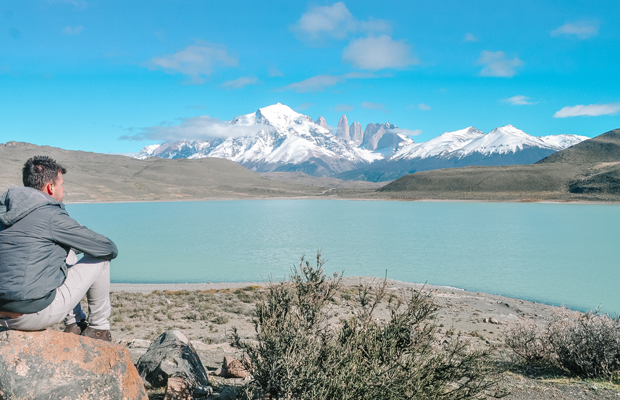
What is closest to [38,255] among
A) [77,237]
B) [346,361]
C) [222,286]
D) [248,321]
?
[77,237]

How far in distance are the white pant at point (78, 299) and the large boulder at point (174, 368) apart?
0.82 m

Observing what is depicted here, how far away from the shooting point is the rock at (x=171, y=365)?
386 cm

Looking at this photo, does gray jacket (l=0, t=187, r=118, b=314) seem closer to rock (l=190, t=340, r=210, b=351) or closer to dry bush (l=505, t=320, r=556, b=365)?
rock (l=190, t=340, r=210, b=351)

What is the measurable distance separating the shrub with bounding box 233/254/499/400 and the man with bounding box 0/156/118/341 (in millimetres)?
1375

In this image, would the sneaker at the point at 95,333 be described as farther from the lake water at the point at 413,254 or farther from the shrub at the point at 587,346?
the lake water at the point at 413,254

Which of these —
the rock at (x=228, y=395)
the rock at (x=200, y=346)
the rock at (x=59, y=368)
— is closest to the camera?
the rock at (x=59, y=368)

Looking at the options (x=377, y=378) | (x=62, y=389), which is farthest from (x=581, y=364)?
(x=62, y=389)

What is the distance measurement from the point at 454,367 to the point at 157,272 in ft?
68.5

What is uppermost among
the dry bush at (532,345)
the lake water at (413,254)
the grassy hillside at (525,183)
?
the grassy hillside at (525,183)

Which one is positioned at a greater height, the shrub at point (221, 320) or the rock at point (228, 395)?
the rock at point (228, 395)

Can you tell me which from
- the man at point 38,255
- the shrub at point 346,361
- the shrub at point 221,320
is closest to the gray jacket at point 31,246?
the man at point 38,255

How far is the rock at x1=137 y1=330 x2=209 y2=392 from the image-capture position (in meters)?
3.86

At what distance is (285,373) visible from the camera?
2.71 m

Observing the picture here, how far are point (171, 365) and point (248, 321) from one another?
16.6 feet
